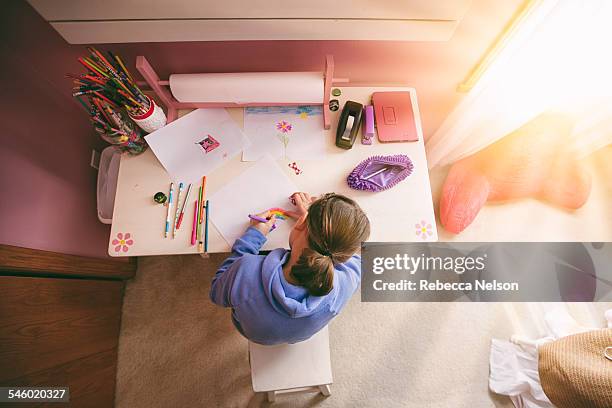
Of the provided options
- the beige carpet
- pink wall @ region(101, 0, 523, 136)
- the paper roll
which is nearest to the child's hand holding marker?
the paper roll

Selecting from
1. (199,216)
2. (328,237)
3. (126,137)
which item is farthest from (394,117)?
(126,137)

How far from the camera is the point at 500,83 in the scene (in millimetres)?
1072

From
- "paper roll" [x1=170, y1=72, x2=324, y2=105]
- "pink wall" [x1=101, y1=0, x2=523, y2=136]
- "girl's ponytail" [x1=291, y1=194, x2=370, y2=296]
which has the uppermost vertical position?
"pink wall" [x1=101, y1=0, x2=523, y2=136]

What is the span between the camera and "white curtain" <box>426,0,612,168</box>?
85cm

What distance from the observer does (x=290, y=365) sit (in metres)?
1.07

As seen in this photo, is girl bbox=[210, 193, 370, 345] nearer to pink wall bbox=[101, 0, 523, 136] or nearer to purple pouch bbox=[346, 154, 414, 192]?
purple pouch bbox=[346, 154, 414, 192]

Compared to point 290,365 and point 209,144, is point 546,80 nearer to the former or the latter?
point 209,144

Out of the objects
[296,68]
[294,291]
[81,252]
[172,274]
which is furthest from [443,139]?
[81,252]

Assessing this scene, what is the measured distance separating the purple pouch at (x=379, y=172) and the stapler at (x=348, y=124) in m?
0.09

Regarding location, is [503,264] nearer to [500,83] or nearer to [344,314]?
[344,314]

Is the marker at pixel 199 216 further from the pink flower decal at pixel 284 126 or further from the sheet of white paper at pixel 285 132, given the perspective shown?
the pink flower decal at pixel 284 126

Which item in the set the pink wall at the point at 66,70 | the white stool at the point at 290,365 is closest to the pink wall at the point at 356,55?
the pink wall at the point at 66,70

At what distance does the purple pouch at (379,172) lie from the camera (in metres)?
1.03

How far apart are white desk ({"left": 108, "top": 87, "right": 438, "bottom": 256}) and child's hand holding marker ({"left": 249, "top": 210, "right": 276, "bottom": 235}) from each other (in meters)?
0.04
